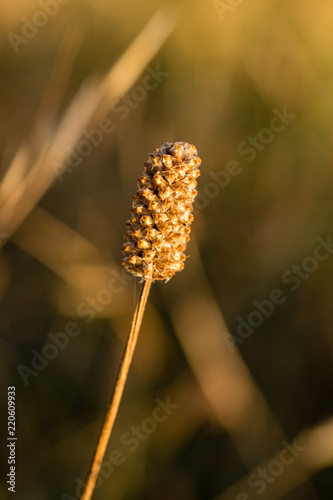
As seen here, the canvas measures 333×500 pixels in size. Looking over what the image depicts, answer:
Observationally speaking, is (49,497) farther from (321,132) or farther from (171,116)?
(321,132)

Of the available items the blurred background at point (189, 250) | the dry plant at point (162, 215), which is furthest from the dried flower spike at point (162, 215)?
the blurred background at point (189, 250)

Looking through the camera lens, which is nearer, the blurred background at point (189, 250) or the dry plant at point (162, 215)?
the dry plant at point (162, 215)

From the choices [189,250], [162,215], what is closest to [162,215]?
[162,215]

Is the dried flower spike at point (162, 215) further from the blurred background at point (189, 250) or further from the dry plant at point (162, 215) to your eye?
the blurred background at point (189, 250)

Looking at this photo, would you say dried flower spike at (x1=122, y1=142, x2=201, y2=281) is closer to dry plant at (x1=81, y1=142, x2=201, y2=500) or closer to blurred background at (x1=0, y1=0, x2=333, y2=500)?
dry plant at (x1=81, y1=142, x2=201, y2=500)

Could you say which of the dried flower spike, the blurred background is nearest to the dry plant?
the dried flower spike

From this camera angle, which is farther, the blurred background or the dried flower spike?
the blurred background

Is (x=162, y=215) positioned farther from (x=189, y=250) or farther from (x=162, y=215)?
(x=189, y=250)
